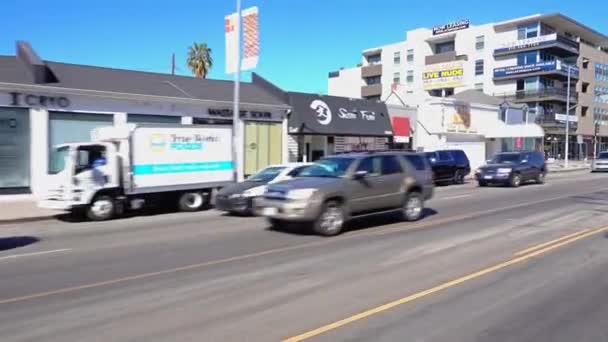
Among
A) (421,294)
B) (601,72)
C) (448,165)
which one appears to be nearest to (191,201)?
(421,294)

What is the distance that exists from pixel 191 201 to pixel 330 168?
6541 mm

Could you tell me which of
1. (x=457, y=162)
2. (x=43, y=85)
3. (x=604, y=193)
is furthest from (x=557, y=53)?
(x=43, y=85)

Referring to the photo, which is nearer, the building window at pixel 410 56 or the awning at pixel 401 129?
the awning at pixel 401 129

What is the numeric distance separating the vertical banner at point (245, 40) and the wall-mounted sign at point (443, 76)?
133 ft

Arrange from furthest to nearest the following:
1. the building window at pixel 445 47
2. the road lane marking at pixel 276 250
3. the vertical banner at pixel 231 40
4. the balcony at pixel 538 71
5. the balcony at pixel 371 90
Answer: the balcony at pixel 371 90
the building window at pixel 445 47
the balcony at pixel 538 71
the vertical banner at pixel 231 40
the road lane marking at pixel 276 250

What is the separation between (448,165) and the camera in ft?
87.1

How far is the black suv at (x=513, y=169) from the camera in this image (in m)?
24.4

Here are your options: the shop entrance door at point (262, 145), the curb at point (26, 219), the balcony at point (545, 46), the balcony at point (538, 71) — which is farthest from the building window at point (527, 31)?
the curb at point (26, 219)

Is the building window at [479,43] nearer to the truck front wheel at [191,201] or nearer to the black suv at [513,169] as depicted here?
the black suv at [513,169]

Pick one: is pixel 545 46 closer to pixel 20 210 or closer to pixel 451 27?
pixel 451 27

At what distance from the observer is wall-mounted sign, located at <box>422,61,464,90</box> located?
186ft

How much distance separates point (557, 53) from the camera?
228ft

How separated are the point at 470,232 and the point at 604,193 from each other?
12713mm

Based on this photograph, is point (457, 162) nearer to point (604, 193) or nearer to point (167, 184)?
point (604, 193)
